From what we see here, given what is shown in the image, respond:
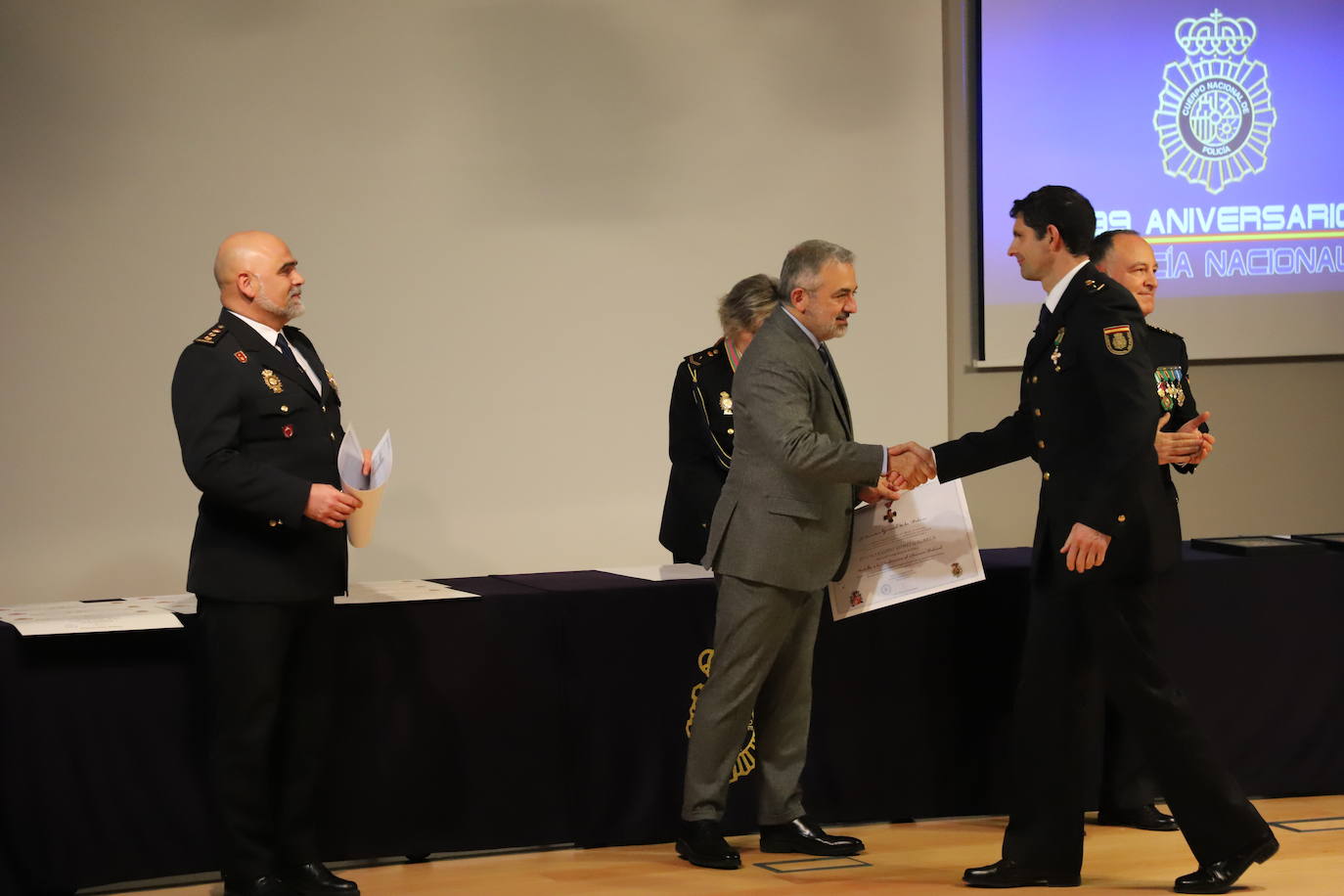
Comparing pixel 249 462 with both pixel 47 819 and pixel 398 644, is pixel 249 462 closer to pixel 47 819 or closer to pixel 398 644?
pixel 398 644

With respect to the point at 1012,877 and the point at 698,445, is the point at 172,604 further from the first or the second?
the point at 1012,877

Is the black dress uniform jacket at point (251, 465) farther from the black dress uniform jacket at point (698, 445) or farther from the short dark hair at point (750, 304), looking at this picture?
the short dark hair at point (750, 304)

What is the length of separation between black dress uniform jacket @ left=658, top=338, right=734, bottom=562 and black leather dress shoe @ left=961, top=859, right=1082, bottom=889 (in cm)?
121

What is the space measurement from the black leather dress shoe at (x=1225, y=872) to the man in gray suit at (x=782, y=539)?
2.62ft

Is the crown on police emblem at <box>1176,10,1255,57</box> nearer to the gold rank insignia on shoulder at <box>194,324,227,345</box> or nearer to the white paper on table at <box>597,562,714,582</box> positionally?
the white paper on table at <box>597,562,714,582</box>

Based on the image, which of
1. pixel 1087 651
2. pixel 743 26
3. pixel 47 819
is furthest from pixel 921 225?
pixel 47 819

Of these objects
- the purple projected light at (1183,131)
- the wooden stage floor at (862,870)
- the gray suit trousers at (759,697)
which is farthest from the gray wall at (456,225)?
the gray suit trousers at (759,697)

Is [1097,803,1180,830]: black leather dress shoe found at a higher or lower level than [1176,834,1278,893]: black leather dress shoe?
lower

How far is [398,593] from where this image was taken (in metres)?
3.56

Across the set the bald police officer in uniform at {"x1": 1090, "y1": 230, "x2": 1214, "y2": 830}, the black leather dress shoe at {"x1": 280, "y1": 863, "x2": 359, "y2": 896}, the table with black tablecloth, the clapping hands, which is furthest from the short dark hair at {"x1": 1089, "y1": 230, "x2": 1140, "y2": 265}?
the black leather dress shoe at {"x1": 280, "y1": 863, "x2": 359, "y2": 896}

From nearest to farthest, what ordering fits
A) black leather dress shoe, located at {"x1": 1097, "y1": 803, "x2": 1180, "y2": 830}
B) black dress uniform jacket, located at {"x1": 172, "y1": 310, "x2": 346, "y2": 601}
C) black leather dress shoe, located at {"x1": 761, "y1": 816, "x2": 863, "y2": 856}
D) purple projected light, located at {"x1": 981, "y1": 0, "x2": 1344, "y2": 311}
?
black dress uniform jacket, located at {"x1": 172, "y1": 310, "x2": 346, "y2": 601}, black leather dress shoe, located at {"x1": 761, "y1": 816, "x2": 863, "y2": 856}, black leather dress shoe, located at {"x1": 1097, "y1": 803, "x2": 1180, "y2": 830}, purple projected light, located at {"x1": 981, "y1": 0, "x2": 1344, "y2": 311}

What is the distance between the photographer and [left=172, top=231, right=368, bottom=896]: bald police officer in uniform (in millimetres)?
2949

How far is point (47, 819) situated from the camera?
3.15 m

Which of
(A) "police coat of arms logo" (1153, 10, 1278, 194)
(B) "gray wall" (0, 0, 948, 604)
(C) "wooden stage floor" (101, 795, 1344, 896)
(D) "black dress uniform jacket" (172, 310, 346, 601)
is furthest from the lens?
(A) "police coat of arms logo" (1153, 10, 1278, 194)
